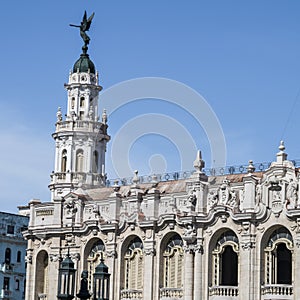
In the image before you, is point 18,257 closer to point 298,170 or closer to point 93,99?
point 93,99

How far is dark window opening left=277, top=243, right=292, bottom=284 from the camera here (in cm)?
7183

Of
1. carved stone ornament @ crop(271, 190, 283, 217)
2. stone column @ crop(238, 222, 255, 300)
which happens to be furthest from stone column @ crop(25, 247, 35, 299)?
carved stone ornament @ crop(271, 190, 283, 217)

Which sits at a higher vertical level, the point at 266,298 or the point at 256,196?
the point at 256,196

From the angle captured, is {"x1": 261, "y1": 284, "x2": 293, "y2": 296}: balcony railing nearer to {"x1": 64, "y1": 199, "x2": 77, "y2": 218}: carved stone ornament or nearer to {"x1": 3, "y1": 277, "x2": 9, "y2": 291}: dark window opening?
{"x1": 64, "y1": 199, "x2": 77, "y2": 218}: carved stone ornament

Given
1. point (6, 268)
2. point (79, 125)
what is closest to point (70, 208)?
point (79, 125)

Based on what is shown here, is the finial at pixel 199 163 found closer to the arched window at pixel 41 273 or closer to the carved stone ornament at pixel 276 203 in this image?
the carved stone ornament at pixel 276 203

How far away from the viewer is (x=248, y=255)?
72812mm

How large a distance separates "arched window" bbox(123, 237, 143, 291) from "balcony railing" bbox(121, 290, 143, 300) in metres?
0.36

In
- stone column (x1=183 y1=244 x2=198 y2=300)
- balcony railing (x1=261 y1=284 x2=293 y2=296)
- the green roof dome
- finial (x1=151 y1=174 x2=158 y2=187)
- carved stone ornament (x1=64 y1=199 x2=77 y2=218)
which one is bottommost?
balcony railing (x1=261 y1=284 x2=293 y2=296)

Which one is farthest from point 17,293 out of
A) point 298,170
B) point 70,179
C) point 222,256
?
point 298,170

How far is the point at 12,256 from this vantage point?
358 ft

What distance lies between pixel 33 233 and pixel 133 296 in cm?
1358

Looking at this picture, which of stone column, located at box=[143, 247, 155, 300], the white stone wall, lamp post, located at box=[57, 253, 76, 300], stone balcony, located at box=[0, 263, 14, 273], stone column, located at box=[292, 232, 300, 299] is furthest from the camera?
stone balcony, located at box=[0, 263, 14, 273]

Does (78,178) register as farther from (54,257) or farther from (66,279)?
(66,279)
